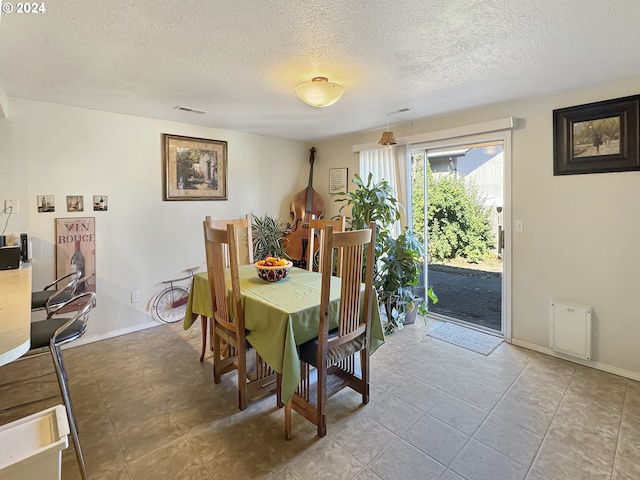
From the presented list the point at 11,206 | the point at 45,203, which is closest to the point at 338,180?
the point at 45,203

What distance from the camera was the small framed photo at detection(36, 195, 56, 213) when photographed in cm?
297

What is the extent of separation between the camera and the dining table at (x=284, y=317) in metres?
1.79

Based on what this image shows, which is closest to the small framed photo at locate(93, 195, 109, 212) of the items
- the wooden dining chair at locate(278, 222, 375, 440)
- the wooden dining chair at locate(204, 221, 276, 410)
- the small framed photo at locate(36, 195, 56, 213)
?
the small framed photo at locate(36, 195, 56, 213)

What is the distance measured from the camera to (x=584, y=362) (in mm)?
2727

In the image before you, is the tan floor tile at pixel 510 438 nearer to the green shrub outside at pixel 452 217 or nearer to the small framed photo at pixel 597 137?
the small framed photo at pixel 597 137

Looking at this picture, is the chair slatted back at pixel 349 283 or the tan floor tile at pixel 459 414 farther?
the tan floor tile at pixel 459 414

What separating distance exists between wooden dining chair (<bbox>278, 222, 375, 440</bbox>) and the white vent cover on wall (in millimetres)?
1845

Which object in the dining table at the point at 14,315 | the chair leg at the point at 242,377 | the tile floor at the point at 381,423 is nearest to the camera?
the dining table at the point at 14,315

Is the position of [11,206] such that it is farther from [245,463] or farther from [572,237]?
[572,237]

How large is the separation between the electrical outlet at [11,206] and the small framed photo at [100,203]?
58cm

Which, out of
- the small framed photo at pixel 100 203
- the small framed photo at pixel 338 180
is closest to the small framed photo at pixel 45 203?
the small framed photo at pixel 100 203

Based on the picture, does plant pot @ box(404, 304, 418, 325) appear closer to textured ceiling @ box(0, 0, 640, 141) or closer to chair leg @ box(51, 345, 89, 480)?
textured ceiling @ box(0, 0, 640, 141)

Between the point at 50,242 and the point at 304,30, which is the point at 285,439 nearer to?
the point at 304,30

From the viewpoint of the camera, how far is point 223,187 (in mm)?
4141
